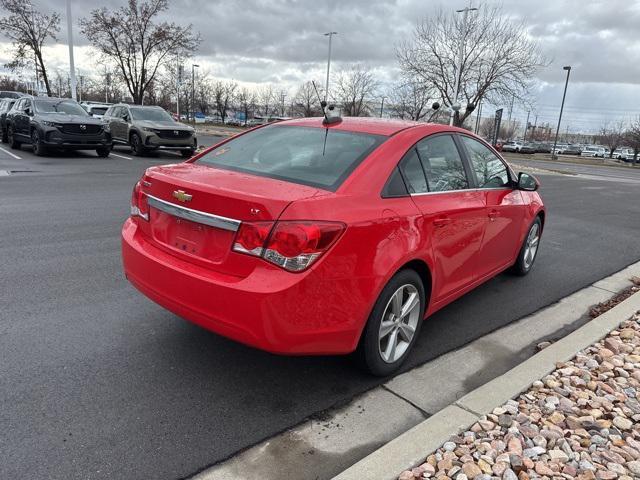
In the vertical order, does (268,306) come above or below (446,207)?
below

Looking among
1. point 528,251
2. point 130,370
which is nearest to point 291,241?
point 130,370

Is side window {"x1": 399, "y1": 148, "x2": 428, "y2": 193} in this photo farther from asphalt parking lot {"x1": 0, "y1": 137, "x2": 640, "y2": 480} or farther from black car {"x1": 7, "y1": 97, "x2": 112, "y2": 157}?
black car {"x1": 7, "y1": 97, "x2": 112, "y2": 157}

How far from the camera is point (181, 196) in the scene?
9.53 feet

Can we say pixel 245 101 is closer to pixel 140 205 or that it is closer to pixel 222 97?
pixel 222 97

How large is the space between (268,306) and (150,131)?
1535 centimetres

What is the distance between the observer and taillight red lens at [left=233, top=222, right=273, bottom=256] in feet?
8.46

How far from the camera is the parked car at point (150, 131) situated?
53.9 ft

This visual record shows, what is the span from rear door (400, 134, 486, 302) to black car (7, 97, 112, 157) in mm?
13889

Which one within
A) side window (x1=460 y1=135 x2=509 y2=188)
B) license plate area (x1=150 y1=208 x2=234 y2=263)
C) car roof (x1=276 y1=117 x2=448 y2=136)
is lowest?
license plate area (x1=150 y1=208 x2=234 y2=263)

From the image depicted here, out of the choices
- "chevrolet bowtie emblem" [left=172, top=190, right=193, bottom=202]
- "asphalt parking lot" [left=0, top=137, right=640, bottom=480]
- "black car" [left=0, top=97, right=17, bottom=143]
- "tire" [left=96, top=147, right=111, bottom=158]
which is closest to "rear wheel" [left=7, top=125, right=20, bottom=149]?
"black car" [left=0, top=97, right=17, bottom=143]

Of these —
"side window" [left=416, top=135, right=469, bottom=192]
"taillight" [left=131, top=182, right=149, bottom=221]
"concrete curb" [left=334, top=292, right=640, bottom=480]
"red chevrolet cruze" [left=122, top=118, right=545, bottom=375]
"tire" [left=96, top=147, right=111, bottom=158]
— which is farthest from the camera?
"tire" [left=96, top=147, right=111, bottom=158]

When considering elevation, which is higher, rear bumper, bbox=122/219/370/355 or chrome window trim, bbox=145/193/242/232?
chrome window trim, bbox=145/193/242/232

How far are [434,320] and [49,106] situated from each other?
50.7 feet

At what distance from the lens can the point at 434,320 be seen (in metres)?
4.30
